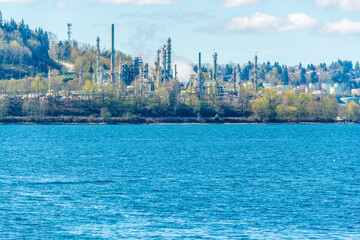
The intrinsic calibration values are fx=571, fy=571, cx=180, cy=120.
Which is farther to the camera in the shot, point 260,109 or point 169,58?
point 169,58

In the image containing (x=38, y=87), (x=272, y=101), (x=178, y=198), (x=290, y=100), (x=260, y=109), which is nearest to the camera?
(x=178, y=198)

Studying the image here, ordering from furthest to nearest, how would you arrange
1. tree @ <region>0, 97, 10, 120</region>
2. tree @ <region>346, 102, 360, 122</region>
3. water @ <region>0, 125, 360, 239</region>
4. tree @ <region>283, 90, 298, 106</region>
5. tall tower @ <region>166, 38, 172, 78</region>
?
tree @ <region>346, 102, 360, 122</region> → tall tower @ <region>166, 38, 172, 78</region> → tree @ <region>283, 90, 298, 106</region> → tree @ <region>0, 97, 10, 120</region> → water @ <region>0, 125, 360, 239</region>

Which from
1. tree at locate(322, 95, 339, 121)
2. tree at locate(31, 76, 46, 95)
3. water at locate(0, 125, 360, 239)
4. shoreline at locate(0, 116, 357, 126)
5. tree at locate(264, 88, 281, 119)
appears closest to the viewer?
water at locate(0, 125, 360, 239)

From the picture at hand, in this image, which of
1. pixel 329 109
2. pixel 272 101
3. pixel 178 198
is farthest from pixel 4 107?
pixel 178 198

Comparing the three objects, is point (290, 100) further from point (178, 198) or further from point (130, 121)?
point (178, 198)

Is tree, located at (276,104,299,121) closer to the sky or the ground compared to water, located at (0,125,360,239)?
closer to the sky

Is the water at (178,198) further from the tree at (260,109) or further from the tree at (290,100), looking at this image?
the tree at (290,100)

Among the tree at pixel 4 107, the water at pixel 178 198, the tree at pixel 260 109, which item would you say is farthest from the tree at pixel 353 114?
the water at pixel 178 198

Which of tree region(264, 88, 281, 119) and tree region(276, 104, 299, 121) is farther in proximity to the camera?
tree region(264, 88, 281, 119)

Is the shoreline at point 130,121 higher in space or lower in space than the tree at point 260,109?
lower

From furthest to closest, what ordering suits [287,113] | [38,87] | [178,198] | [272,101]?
[38,87], [272,101], [287,113], [178,198]

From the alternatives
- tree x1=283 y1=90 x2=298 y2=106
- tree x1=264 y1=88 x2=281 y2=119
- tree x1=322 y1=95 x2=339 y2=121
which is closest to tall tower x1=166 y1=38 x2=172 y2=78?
tree x1=264 y1=88 x2=281 y2=119

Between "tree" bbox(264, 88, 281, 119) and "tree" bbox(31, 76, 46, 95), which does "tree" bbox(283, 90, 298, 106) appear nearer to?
"tree" bbox(264, 88, 281, 119)

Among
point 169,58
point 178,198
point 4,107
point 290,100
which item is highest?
point 169,58
